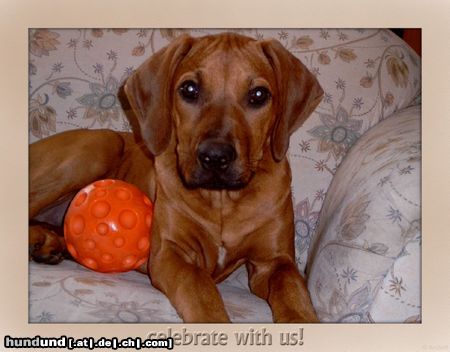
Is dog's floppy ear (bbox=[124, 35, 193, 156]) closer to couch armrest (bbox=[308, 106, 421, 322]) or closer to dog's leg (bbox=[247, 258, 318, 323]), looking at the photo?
dog's leg (bbox=[247, 258, 318, 323])

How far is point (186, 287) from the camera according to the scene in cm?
249

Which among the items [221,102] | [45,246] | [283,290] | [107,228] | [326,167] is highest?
[221,102]

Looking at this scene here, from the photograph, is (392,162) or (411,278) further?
(392,162)

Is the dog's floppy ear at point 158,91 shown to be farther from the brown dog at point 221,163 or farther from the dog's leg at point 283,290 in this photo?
the dog's leg at point 283,290

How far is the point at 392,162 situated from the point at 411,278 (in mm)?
463

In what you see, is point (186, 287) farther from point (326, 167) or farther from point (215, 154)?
point (326, 167)

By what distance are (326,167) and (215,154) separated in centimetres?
78

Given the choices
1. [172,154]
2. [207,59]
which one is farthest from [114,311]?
[207,59]

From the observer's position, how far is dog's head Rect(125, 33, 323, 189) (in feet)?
8.36

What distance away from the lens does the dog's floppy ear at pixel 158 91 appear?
2730 millimetres

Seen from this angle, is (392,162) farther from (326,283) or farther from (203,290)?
(203,290)

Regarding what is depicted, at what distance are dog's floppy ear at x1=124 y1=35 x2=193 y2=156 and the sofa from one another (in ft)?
0.34

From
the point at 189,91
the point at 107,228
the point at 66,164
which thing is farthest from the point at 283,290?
the point at 66,164

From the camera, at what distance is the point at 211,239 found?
279 centimetres
